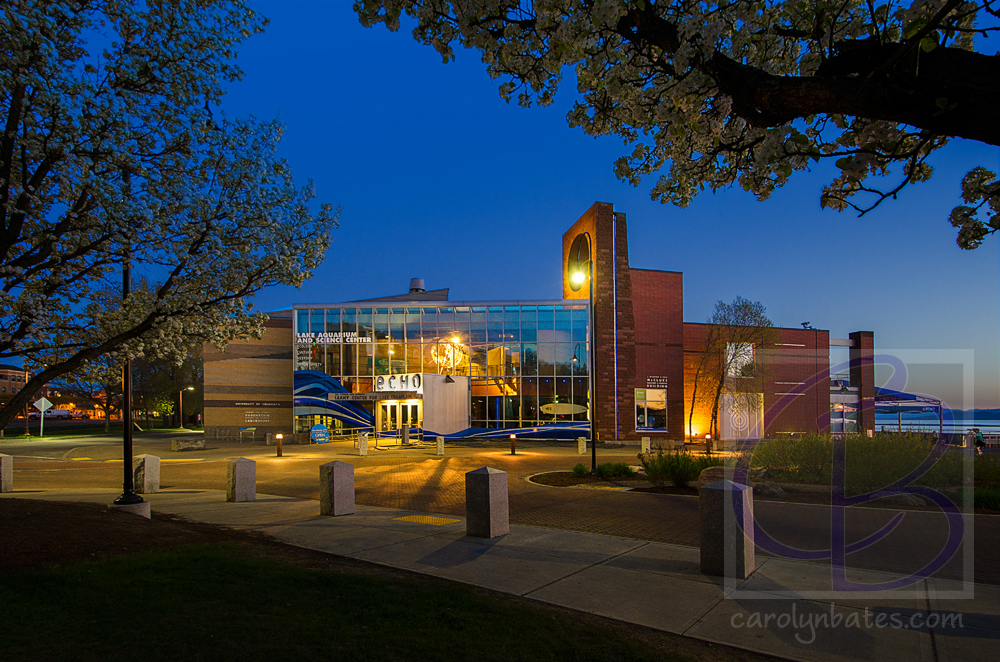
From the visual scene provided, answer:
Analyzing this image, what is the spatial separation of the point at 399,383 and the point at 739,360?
899 inches

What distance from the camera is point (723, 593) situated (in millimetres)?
5781

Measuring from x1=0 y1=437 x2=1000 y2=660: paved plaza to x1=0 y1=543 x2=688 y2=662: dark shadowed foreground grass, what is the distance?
83cm

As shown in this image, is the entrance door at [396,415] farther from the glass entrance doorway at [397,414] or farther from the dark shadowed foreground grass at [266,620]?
the dark shadowed foreground grass at [266,620]

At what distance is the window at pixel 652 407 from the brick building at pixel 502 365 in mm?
95

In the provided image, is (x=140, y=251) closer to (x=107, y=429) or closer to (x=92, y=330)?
(x=92, y=330)

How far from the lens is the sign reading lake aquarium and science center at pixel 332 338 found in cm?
3731

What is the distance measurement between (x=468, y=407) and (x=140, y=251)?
27981 millimetres

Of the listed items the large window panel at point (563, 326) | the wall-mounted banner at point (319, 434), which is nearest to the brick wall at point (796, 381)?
the large window panel at point (563, 326)

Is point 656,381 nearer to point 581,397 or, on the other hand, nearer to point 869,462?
point 581,397

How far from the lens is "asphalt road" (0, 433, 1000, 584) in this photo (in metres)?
7.64

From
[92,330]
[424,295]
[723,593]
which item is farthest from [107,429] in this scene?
[723,593]

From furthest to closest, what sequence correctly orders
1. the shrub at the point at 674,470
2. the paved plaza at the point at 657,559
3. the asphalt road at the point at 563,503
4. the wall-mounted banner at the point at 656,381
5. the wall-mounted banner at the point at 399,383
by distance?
the wall-mounted banner at the point at 656,381 → the wall-mounted banner at the point at 399,383 → the shrub at the point at 674,470 → the asphalt road at the point at 563,503 → the paved plaza at the point at 657,559

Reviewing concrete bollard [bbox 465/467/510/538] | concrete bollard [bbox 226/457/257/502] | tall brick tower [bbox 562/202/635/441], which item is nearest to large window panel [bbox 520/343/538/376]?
tall brick tower [bbox 562/202/635/441]

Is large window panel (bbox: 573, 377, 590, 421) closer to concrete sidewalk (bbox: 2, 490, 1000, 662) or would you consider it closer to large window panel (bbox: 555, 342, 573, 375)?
large window panel (bbox: 555, 342, 573, 375)
